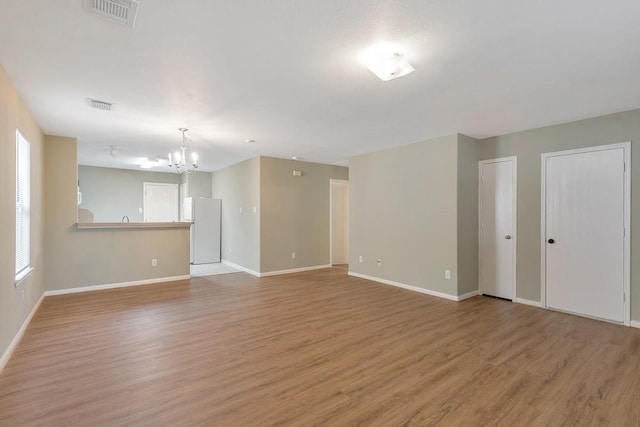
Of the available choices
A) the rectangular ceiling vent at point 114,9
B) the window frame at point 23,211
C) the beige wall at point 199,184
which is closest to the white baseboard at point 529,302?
the rectangular ceiling vent at point 114,9

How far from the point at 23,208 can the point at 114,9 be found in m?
2.94

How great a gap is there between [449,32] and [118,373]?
354 cm

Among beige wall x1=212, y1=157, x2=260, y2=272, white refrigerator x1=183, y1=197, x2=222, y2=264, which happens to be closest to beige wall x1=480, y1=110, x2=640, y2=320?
beige wall x1=212, y1=157, x2=260, y2=272

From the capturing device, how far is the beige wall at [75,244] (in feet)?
15.6

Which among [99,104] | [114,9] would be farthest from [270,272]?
[114,9]

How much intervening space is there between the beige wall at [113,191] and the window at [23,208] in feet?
15.8

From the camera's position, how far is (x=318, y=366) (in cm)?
256

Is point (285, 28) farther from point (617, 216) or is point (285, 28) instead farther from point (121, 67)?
point (617, 216)

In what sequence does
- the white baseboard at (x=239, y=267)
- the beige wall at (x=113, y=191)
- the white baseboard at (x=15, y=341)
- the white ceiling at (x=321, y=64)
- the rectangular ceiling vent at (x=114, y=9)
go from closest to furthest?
the rectangular ceiling vent at (x=114, y=9) < the white ceiling at (x=321, y=64) < the white baseboard at (x=15, y=341) < the white baseboard at (x=239, y=267) < the beige wall at (x=113, y=191)

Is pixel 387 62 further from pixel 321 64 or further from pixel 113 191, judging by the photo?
pixel 113 191

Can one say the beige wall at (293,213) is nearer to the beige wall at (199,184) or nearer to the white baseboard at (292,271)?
the white baseboard at (292,271)

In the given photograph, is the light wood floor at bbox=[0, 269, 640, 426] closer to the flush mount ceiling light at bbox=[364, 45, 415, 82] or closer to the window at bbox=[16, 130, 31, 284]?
the window at bbox=[16, 130, 31, 284]

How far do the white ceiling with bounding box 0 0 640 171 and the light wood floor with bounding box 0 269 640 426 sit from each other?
98.3 inches

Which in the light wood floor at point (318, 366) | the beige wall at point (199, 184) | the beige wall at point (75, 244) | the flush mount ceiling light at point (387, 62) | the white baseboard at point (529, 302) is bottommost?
the light wood floor at point (318, 366)
